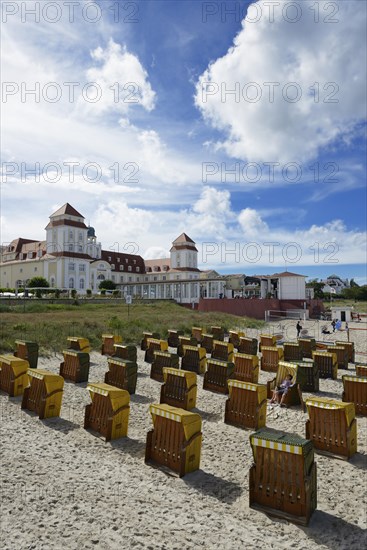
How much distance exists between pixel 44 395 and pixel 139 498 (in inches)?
192

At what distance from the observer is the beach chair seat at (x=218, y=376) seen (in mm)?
13764

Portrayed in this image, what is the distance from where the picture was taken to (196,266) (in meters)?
99.1

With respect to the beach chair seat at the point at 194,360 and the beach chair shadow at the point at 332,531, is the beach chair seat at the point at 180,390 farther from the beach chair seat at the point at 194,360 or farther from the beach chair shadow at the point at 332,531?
the beach chair shadow at the point at 332,531

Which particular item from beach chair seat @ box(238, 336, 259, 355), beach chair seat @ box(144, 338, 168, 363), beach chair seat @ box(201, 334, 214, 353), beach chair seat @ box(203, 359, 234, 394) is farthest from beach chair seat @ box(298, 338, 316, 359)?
beach chair seat @ box(203, 359, 234, 394)

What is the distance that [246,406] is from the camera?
998cm

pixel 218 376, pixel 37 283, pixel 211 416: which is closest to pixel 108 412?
pixel 211 416

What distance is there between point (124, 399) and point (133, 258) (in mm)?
94683

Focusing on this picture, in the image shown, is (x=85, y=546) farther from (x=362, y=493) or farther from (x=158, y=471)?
(x=362, y=493)

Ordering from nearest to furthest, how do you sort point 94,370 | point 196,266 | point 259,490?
point 259,490
point 94,370
point 196,266

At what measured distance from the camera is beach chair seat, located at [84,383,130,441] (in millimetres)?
8797

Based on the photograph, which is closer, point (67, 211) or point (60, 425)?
point (60, 425)

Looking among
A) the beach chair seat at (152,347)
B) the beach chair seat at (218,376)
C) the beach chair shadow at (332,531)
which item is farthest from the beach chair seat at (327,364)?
the beach chair shadow at (332,531)

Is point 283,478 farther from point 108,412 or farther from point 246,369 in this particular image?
point 246,369

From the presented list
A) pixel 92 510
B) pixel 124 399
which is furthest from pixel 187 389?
pixel 92 510
